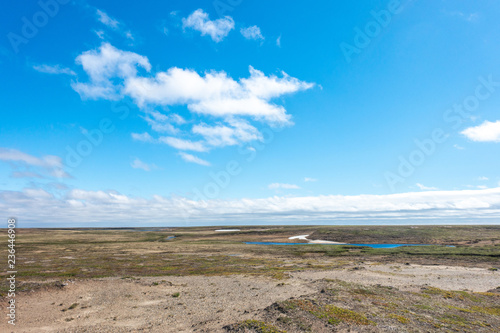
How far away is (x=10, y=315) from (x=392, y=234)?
169m

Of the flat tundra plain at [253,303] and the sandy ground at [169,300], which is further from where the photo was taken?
the sandy ground at [169,300]

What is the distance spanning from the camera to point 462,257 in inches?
2832

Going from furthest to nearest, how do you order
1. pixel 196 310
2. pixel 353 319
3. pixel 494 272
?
pixel 494 272, pixel 196 310, pixel 353 319

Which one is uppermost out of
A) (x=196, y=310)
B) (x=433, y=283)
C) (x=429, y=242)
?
(x=196, y=310)

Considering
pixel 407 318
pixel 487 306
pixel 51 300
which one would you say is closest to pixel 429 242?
pixel 487 306

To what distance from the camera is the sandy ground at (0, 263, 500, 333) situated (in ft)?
78.8

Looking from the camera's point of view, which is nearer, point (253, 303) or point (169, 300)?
point (253, 303)

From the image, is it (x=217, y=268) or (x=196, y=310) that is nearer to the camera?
(x=196, y=310)

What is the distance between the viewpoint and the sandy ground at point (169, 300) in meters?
24.0

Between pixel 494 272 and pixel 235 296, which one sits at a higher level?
pixel 235 296

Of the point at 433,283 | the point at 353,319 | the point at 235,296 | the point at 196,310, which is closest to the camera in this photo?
the point at 353,319

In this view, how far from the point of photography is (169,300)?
31656 mm

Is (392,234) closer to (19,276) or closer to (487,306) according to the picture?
(487,306)

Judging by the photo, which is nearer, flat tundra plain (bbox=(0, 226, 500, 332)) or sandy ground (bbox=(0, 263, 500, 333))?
flat tundra plain (bbox=(0, 226, 500, 332))
